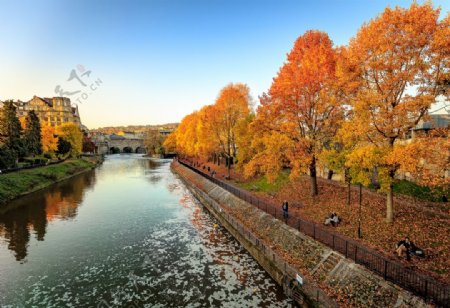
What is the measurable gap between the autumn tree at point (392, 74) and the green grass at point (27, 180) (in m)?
45.5

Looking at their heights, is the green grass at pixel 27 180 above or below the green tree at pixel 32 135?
below

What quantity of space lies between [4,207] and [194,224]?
87.6 feet

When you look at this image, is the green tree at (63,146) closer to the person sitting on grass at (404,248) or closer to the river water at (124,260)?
the river water at (124,260)

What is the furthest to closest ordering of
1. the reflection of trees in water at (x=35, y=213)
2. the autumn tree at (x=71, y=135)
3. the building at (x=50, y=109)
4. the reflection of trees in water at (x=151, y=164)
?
1. the building at (x=50, y=109)
2. the reflection of trees in water at (x=151, y=164)
3. the autumn tree at (x=71, y=135)
4. the reflection of trees in water at (x=35, y=213)

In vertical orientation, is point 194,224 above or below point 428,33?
below

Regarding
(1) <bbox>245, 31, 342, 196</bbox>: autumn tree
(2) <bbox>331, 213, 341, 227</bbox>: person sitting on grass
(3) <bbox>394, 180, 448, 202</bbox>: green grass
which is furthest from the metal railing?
(3) <bbox>394, 180, 448, 202</bbox>: green grass

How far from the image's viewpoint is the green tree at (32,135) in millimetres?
63325

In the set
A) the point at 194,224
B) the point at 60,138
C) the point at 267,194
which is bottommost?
the point at 194,224

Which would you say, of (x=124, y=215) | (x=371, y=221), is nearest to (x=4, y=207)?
(x=124, y=215)

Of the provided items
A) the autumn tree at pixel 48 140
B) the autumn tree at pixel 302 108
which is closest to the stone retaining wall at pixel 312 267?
the autumn tree at pixel 302 108

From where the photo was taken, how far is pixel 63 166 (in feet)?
236

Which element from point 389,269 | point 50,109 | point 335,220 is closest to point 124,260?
point 335,220

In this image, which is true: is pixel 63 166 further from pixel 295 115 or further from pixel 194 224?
pixel 295 115

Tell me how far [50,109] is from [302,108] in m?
134
